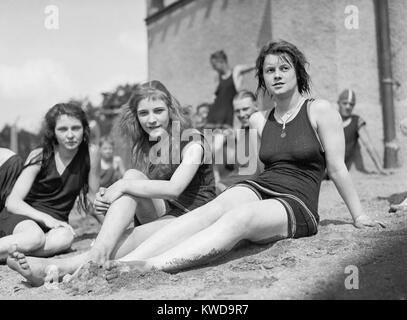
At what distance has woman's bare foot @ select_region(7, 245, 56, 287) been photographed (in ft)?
8.45

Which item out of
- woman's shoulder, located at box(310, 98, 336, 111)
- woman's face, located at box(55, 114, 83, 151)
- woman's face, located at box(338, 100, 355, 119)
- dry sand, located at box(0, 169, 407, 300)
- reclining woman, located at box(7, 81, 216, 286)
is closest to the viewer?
dry sand, located at box(0, 169, 407, 300)

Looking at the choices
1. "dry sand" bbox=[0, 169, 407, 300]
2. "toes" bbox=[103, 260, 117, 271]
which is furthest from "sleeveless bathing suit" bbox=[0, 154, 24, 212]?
"toes" bbox=[103, 260, 117, 271]

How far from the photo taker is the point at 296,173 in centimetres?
316

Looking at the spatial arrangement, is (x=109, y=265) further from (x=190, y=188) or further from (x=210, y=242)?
(x=190, y=188)

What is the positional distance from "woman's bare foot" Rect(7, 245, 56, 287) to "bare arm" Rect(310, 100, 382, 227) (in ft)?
5.63

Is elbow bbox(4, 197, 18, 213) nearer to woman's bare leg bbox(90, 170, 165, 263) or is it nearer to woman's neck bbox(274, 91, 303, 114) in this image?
woman's bare leg bbox(90, 170, 165, 263)

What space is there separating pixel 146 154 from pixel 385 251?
5.46ft

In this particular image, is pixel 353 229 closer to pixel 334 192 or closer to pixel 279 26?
pixel 334 192

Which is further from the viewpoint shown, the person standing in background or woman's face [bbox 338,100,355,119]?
the person standing in background

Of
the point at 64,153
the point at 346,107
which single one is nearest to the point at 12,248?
the point at 64,153

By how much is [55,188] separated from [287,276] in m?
2.23

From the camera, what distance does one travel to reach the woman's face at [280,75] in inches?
129

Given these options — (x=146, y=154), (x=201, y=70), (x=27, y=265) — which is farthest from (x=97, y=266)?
(x=201, y=70)
